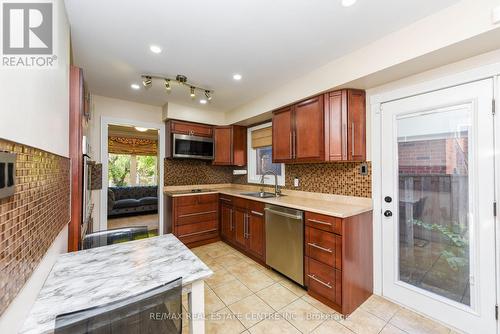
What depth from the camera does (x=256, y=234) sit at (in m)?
2.90

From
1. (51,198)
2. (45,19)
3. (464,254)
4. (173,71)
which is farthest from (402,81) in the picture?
(51,198)

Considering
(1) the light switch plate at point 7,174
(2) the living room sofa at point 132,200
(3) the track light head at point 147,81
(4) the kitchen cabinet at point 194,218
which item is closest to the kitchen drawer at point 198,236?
(4) the kitchen cabinet at point 194,218

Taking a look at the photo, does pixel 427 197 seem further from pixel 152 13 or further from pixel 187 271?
pixel 152 13

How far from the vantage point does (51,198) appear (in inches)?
39.8

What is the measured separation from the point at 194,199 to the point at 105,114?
1987 millimetres

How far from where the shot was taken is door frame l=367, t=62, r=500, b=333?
1548 mm

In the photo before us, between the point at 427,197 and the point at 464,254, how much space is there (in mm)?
508

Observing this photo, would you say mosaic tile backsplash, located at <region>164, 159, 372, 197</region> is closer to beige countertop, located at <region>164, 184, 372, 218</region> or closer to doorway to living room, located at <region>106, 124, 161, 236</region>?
beige countertop, located at <region>164, 184, 372, 218</region>

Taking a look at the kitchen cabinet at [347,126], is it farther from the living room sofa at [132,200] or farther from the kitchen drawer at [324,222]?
the living room sofa at [132,200]

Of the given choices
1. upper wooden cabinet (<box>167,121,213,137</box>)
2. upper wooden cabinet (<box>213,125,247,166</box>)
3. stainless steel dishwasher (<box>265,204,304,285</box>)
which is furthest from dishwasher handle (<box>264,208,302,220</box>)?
upper wooden cabinet (<box>167,121,213,137</box>)

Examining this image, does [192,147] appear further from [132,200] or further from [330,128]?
[132,200]

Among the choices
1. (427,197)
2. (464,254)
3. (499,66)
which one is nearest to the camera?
(499,66)

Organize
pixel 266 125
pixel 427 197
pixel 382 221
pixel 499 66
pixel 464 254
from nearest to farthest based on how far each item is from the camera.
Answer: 1. pixel 499 66
2. pixel 464 254
3. pixel 427 197
4. pixel 382 221
5. pixel 266 125

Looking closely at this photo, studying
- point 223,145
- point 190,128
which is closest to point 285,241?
point 223,145
